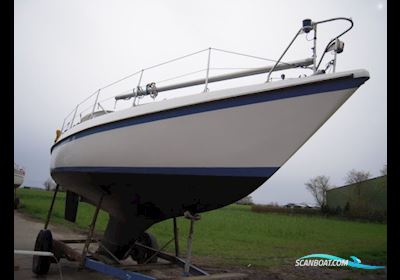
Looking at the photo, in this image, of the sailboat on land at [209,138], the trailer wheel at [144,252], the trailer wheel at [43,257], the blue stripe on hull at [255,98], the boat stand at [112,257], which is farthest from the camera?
the trailer wheel at [144,252]

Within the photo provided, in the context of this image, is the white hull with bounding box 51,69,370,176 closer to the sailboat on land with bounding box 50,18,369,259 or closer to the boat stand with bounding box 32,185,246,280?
the sailboat on land with bounding box 50,18,369,259

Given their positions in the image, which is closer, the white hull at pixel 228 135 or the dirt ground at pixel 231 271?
the white hull at pixel 228 135

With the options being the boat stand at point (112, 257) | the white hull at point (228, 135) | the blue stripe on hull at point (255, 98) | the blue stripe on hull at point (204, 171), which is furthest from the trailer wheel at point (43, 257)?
the blue stripe on hull at point (255, 98)

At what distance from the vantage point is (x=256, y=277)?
222 inches

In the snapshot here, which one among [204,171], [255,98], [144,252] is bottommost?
[144,252]

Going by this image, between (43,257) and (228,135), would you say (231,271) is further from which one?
(228,135)

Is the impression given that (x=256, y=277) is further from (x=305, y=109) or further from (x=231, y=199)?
(x=305, y=109)

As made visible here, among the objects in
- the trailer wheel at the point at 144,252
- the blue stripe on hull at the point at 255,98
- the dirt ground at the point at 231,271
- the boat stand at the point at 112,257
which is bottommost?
the dirt ground at the point at 231,271

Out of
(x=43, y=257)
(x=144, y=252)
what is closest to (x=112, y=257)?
(x=144, y=252)

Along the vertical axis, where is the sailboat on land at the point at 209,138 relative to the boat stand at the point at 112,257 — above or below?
above

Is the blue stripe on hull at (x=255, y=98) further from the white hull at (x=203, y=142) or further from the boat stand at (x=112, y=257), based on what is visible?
the boat stand at (x=112, y=257)

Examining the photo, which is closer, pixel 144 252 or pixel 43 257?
pixel 43 257
